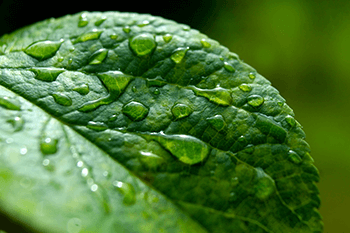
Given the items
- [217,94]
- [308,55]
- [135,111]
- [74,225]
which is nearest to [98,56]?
[135,111]

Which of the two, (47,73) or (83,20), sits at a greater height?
(83,20)

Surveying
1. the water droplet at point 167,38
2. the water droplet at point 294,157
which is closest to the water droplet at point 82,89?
the water droplet at point 167,38

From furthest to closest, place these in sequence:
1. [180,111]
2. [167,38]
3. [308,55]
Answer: [308,55], [167,38], [180,111]

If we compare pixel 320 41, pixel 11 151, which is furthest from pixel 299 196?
pixel 320 41

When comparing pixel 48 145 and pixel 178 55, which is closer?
pixel 48 145

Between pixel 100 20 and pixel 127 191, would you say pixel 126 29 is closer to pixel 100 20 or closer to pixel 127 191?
pixel 100 20

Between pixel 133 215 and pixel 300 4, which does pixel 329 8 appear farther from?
pixel 133 215
